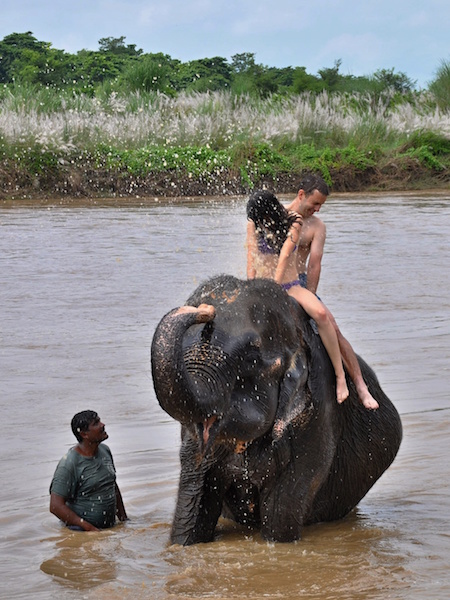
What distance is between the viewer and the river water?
4992 millimetres

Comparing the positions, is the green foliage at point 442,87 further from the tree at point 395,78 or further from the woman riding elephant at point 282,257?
the woman riding elephant at point 282,257

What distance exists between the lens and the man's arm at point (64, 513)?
222 inches

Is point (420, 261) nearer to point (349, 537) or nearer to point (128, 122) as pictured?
point (349, 537)

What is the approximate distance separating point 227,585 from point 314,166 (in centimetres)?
1867

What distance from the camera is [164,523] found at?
5730mm

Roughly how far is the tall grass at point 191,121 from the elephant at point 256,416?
56.6 feet

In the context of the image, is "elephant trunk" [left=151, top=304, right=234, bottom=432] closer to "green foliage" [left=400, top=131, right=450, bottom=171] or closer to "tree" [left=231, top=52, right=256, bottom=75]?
"green foliage" [left=400, top=131, right=450, bottom=171]

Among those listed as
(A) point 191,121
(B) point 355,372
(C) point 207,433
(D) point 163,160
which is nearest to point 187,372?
(C) point 207,433

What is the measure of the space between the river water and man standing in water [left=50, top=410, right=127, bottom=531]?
9 cm

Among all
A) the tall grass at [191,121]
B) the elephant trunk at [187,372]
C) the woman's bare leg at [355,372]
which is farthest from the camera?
the tall grass at [191,121]

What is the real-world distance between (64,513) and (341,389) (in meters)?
1.55

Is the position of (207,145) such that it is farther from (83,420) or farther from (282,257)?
(282,257)

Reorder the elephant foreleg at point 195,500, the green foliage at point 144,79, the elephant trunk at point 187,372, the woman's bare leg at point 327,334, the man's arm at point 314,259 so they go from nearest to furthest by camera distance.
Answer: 1. the elephant trunk at point 187,372
2. the elephant foreleg at point 195,500
3. the woman's bare leg at point 327,334
4. the man's arm at point 314,259
5. the green foliage at point 144,79

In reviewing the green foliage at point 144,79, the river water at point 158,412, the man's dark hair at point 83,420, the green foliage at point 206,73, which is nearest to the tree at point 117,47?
the green foliage at point 206,73
